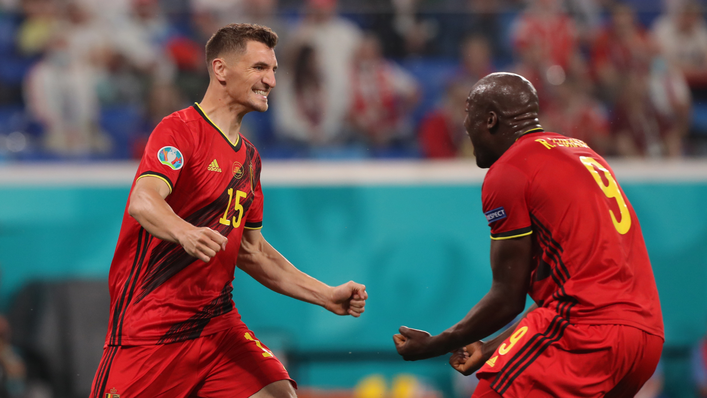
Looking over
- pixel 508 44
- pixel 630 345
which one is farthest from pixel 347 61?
pixel 630 345

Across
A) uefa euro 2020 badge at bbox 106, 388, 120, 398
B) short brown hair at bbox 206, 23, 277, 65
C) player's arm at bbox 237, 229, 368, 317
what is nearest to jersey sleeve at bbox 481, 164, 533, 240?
player's arm at bbox 237, 229, 368, 317

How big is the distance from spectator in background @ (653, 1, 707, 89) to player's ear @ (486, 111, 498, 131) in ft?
18.8

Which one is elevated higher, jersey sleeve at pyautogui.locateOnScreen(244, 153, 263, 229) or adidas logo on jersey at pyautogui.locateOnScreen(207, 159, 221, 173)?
adidas logo on jersey at pyautogui.locateOnScreen(207, 159, 221, 173)

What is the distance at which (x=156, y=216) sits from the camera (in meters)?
3.65

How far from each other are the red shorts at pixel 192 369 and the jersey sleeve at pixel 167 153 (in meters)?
0.93

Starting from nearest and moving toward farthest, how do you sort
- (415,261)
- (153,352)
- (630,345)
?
(630,345), (153,352), (415,261)

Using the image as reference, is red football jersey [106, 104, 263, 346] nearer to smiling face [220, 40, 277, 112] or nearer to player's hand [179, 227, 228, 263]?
smiling face [220, 40, 277, 112]

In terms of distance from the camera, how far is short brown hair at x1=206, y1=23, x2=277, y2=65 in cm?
449

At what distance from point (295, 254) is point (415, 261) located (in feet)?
4.77

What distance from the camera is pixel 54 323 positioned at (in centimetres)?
880

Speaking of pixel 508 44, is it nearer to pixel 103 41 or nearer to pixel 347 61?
pixel 347 61

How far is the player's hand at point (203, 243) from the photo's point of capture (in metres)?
3.47

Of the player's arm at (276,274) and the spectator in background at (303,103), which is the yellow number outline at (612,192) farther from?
the spectator in background at (303,103)

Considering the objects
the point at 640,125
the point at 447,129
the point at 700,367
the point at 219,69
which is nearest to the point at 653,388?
the point at 700,367
